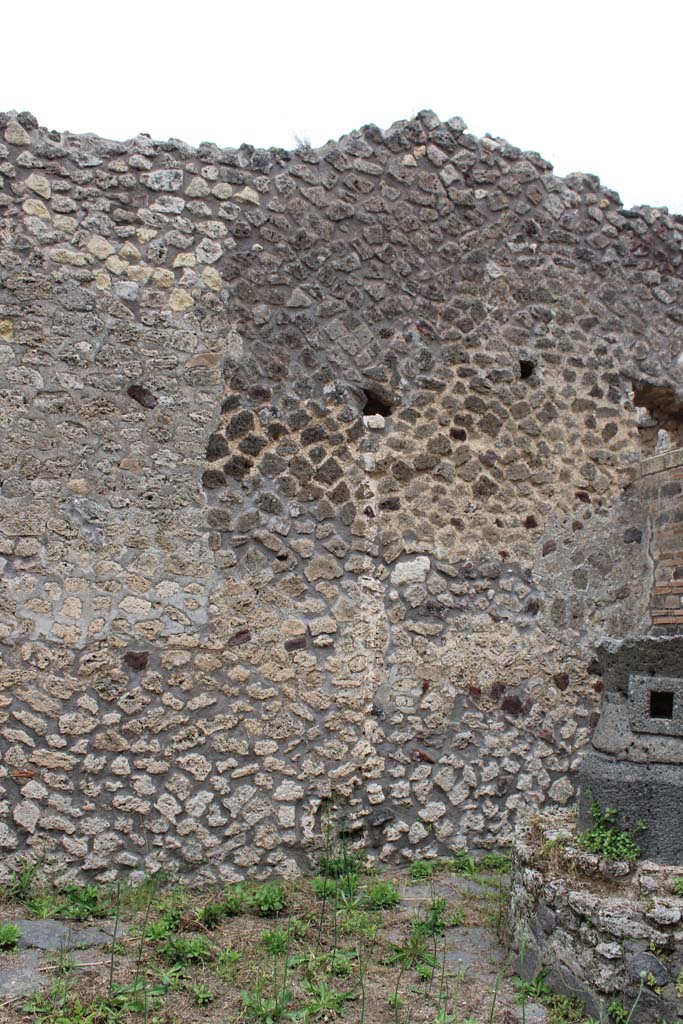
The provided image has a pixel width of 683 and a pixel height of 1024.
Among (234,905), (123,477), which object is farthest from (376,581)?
(234,905)

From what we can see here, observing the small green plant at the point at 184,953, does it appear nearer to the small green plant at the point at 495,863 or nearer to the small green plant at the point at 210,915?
the small green plant at the point at 210,915

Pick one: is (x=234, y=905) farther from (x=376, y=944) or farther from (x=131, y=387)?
(x=131, y=387)

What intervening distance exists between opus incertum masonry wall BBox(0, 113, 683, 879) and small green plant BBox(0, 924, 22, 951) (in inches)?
28.7

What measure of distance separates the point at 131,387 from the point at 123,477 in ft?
1.78

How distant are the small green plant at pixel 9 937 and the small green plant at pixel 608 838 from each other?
8.31 ft

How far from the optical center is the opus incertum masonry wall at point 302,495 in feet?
16.6

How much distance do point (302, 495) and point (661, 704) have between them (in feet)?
7.84

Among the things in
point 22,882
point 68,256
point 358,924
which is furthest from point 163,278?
point 358,924

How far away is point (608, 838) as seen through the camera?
4.02 metres

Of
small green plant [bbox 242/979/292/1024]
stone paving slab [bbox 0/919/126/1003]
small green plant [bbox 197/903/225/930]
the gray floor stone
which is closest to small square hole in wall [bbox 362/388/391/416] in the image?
small green plant [bbox 197/903/225/930]

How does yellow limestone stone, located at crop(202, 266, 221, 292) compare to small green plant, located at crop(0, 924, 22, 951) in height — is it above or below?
above

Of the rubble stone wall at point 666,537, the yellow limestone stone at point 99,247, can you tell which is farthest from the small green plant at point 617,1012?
the yellow limestone stone at point 99,247

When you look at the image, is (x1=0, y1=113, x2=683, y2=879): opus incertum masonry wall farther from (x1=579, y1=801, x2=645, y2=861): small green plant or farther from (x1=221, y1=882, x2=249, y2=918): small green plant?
(x1=579, y1=801, x2=645, y2=861): small green plant

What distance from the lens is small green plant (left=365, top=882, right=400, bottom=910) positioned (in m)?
4.85
